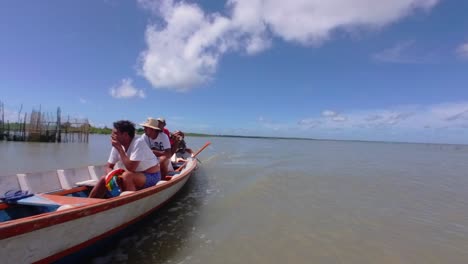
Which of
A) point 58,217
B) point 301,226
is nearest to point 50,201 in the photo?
point 58,217

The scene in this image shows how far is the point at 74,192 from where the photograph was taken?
16.0 feet

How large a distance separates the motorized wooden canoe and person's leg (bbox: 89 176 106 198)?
44 cm

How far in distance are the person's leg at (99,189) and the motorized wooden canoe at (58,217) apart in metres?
0.44

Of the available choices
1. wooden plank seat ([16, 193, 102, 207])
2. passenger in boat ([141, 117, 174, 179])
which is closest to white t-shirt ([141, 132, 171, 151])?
passenger in boat ([141, 117, 174, 179])

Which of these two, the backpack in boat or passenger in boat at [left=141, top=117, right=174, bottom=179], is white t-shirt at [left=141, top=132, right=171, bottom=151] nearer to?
passenger in boat at [left=141, top=117, right=174, bottom=179]

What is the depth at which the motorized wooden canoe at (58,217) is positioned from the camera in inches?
95.3

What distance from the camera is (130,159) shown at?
13.1 feet

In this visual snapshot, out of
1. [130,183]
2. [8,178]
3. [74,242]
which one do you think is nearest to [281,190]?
[130,183]

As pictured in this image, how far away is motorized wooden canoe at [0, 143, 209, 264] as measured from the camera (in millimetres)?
2420

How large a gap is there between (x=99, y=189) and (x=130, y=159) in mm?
780

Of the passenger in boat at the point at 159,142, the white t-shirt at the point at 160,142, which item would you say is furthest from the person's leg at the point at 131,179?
the white t-shirt at the point at 160,142

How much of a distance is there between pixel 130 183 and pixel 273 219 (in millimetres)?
3144

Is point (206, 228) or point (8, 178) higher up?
point (8, 178)

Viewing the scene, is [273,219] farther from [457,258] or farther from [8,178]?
[8,178]
